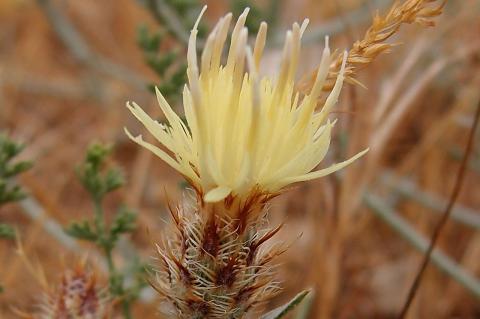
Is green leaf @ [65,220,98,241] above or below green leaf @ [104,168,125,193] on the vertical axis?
below

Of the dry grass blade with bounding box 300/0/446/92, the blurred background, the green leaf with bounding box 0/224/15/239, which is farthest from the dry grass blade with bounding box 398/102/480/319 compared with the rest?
the green leaf with bounding box 0/224/15/239

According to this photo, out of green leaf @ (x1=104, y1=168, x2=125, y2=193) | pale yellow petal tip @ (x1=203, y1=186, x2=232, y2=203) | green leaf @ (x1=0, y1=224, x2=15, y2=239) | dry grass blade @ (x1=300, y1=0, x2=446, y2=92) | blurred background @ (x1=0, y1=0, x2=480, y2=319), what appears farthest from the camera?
blurred background @ (x1=0, y1=0, x2=480, y2=319)

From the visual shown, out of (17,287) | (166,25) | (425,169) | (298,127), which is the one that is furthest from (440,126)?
(298,127)

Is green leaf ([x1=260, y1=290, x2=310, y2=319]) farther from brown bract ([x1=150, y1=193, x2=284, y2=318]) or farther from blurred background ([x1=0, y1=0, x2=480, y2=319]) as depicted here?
blurred background ([x1=0, y1=0, x2=480, y2=319])

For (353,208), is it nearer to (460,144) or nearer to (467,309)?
(467,309)

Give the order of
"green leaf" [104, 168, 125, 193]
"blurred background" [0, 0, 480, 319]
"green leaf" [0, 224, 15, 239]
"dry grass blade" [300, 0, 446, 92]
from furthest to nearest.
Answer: "blurred background" [0, 0, 480, 319] < "green leaf" [104, 168, 125, 193] < "green leaf" [0, 224, 15, 239] < "dry grass blade" [300, 0, 446, 92]

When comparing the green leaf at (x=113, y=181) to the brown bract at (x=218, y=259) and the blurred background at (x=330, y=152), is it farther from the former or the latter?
the brown bract at (x=218, y=259)

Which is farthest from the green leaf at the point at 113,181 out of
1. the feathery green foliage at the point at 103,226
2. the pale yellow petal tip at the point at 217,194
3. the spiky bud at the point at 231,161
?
the pale yellow petal tip at the point at 217,194
